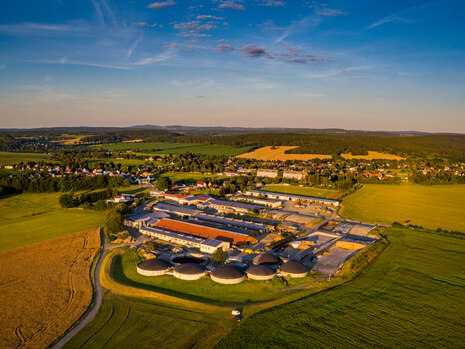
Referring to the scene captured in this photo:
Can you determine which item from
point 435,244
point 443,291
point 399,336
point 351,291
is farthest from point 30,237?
point 435,244

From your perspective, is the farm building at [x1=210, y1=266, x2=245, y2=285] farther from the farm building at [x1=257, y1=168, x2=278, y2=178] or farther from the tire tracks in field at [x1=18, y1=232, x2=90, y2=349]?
the farm building at [x1=257, y1=168, x2=278, y2=178]

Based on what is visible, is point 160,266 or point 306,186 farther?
point 306,186

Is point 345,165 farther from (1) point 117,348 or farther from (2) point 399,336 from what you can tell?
(1) point 117,348

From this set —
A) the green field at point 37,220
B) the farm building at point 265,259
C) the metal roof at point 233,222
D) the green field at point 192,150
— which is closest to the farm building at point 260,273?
the farm building at point 265,259

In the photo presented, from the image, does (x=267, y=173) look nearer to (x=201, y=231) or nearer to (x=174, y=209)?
(x=174, y=209)

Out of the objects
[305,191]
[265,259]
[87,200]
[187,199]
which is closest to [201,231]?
[265,259]

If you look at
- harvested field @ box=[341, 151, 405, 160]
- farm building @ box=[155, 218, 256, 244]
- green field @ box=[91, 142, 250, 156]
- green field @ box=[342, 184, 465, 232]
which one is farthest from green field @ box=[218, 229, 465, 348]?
green field @ box=[91, 142, 250, 156]
